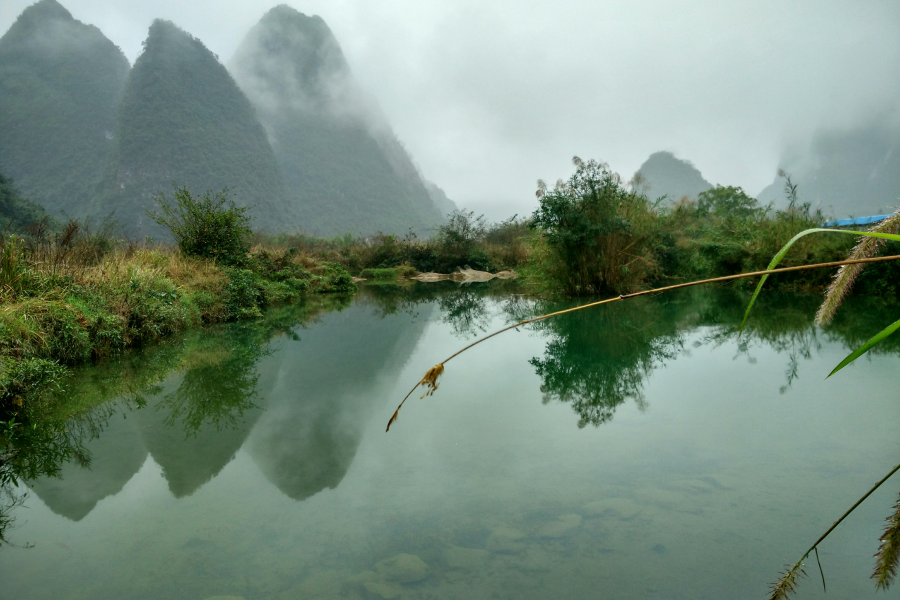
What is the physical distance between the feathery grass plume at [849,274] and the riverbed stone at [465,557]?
163cm

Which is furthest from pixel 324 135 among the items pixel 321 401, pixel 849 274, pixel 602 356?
pixel 849 274

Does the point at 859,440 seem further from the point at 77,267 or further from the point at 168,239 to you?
the point at 168,239

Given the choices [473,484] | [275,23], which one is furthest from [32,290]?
[275,23]

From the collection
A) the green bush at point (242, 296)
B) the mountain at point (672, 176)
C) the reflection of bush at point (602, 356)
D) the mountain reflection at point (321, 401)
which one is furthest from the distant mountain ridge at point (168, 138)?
the mountain at point (672, 176)

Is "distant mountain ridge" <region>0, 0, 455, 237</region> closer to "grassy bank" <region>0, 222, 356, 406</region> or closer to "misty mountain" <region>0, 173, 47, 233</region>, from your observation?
"misty mountain" <region>0, 173, 47, 233</region>

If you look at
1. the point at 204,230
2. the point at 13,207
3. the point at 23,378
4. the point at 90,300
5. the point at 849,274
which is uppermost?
the point at 13,207

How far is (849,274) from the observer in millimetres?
916

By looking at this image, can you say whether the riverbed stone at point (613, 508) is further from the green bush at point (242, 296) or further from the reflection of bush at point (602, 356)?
the green bush at point (242, 296)

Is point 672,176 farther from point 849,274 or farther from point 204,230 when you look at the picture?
point 849,274

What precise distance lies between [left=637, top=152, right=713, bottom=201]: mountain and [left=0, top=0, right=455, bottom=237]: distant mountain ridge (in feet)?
209

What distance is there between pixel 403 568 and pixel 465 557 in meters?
0.26

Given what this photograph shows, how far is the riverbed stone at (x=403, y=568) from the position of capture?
→ 200 centimetres

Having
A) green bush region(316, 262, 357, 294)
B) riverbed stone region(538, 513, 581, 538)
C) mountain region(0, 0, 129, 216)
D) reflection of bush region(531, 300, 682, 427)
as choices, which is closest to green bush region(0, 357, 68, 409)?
riverbed stone region(538, 513, 581, 538)

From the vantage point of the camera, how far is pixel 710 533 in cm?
222
